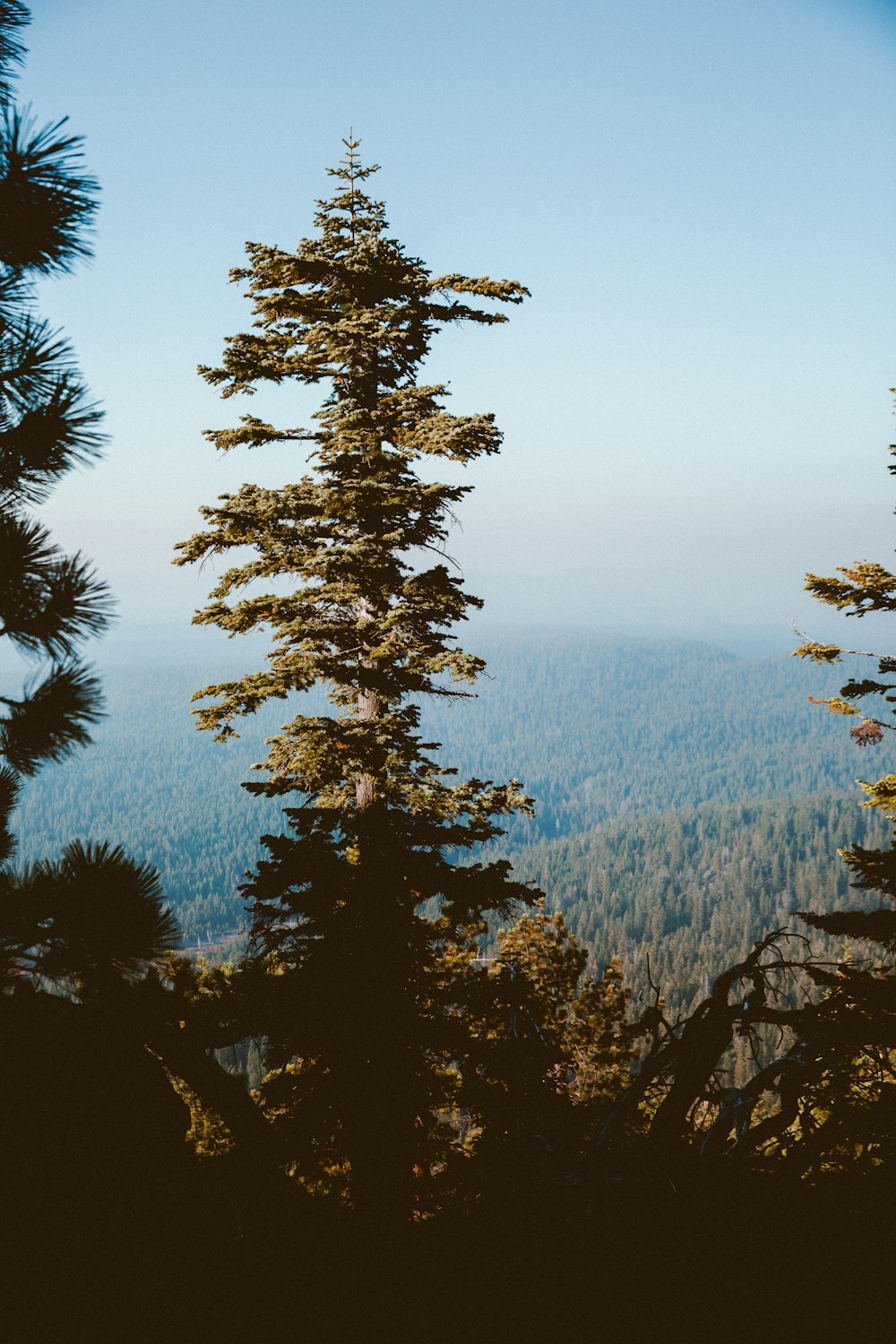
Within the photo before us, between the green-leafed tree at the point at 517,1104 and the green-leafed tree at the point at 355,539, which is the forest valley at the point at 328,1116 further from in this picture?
the green-leafed tree at the point at 355,539

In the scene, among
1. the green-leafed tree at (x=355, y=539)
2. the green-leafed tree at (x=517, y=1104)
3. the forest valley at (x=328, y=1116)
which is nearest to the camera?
the forest valley at (x=328, y=1116)

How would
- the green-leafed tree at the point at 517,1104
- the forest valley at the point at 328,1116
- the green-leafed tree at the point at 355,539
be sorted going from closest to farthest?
1. the forest valley at the point at 328,1116
2. the green-leafed tree at the point at 517,1104
3. the green-leafed tree at the point at 355,539

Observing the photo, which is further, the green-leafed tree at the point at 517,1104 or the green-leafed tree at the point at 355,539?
the green-leafed tree at the point at 355,539

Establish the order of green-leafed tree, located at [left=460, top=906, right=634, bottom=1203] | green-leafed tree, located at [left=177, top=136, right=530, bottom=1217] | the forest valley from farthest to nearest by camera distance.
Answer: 1. green-leafed tree, located at [left=177, top=136, right=530, bottom=1217]
2. green-leafed tree, located at [left=460, top=906, right=634, bottom=1203]
3. the forest valley

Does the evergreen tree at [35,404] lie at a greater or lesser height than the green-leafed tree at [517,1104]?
greater

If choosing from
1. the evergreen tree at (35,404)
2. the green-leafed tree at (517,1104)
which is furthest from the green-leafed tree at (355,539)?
the evergreen tree at (35,404)

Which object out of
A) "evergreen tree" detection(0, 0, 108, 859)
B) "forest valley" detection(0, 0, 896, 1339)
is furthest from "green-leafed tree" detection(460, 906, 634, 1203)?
"evergreen tree" detection(0, 0, 108, 859)

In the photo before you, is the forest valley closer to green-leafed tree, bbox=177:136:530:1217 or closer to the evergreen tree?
the evergreen tree

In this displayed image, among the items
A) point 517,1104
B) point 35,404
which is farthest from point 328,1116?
point 35,404

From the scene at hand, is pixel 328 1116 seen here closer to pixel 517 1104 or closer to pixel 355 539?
pixel 517 1104

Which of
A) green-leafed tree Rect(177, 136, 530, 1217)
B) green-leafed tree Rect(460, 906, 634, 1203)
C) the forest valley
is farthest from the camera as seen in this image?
green-leafed tree Rect(177, 136, 530, 1217)

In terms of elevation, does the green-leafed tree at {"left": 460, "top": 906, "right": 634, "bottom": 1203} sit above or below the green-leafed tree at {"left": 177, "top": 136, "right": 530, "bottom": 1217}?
below

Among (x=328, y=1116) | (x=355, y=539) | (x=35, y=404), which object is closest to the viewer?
(x=35, y=404)

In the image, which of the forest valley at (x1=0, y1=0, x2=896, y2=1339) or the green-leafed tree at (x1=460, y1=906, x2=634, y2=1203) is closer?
the forest valley at (x1=0, y1=0, x2=896, y2=1339)
